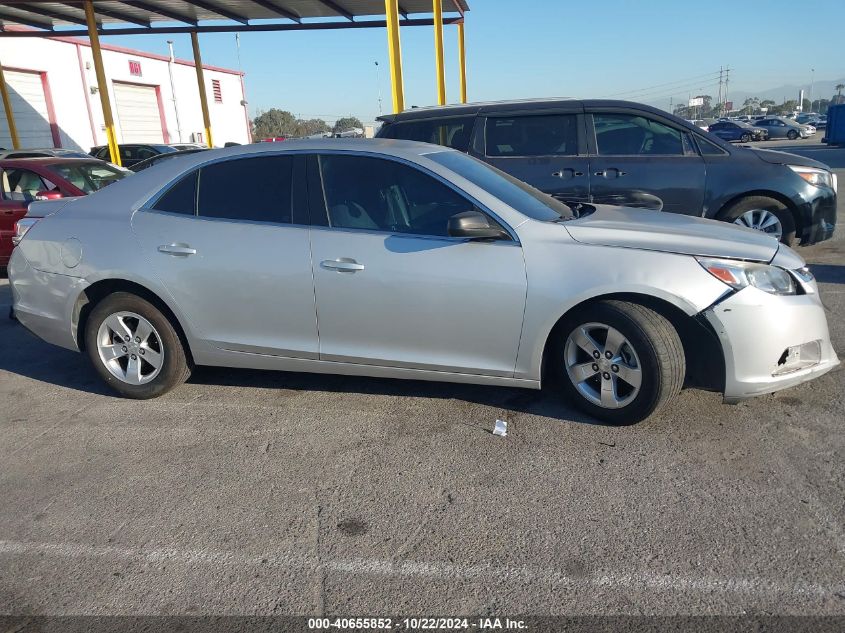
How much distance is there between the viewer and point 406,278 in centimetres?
369

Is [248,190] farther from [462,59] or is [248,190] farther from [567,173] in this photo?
[462,59]

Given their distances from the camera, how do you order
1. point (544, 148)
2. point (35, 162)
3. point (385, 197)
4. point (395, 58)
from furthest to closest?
point (395, 58) < point (35, 162) < point (544, 148) < point (385, 197)

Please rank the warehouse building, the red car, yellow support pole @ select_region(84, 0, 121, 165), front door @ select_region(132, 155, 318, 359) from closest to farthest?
1. front door @ select_region(132, 155, 318, 359)
2. the red car
3. yellow support pole @ select_region(84, 0, 121, 165)
4. the warehouse building

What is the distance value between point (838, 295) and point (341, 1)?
12.9 meters

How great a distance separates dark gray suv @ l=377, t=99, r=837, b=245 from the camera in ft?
22.4

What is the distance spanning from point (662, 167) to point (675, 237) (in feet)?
11.9

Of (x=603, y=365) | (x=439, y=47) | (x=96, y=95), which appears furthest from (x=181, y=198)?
(x=96, y=95)

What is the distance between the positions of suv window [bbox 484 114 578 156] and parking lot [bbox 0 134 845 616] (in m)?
3.70

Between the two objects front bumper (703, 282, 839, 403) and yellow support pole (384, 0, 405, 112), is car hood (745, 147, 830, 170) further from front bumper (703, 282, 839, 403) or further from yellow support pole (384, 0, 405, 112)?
yellow support pole (384, 0, 405, 112)

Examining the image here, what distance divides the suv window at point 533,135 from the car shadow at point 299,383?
3.64 metres

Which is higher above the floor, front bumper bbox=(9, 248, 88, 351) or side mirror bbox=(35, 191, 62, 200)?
side mirror bbox=(35, 191, 62, 200)

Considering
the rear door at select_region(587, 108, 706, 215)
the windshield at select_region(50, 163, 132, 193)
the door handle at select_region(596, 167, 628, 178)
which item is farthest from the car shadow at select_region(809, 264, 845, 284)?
the windshield at select_region(50, 163, 132, 193)

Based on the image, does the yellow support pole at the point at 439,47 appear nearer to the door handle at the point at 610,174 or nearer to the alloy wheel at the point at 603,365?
the door handle at the point at 610,174

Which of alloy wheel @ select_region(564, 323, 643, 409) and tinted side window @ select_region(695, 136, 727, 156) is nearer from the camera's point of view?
alloy wheel @ select_region(564, 323, 643, 409)
